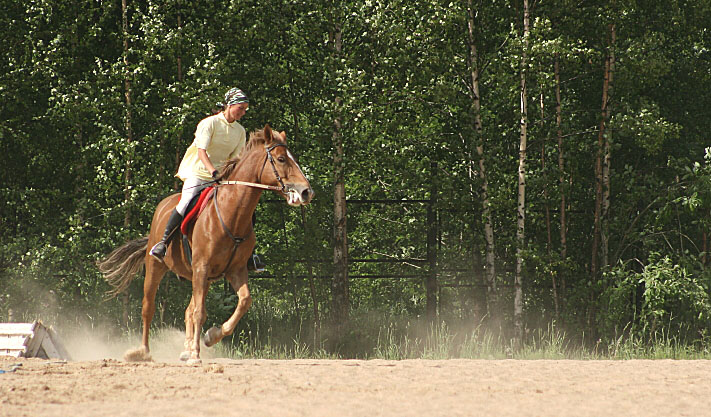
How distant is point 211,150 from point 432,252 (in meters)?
5.66

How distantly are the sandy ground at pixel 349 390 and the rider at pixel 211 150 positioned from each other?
1678mm

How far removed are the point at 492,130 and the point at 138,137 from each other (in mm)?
5922

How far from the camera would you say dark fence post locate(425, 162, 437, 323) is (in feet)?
48.6

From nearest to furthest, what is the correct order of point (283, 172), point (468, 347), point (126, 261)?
point (283, 172), point (126, 261), point (468, 347)

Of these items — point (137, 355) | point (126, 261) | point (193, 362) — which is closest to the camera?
point (193, 362)

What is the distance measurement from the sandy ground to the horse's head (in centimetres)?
180

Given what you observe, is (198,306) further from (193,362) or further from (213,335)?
(193,362)

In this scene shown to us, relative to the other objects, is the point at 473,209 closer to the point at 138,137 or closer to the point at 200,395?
the point at 138,137

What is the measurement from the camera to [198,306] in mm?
9711

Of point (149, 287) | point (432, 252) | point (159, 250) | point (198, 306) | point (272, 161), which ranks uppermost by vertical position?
point (272, 161)

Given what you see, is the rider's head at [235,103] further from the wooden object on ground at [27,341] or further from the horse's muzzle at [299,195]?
the wooden object on ground at [27,341]

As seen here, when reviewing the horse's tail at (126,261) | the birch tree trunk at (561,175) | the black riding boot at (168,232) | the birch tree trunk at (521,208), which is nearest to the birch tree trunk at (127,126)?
the horse's tail at (126,261)

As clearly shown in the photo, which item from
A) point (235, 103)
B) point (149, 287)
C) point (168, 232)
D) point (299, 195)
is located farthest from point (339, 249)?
point (299, 195)

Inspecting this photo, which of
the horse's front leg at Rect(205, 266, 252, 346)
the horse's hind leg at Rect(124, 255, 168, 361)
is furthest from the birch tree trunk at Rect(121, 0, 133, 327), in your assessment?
Answer: the horse's front leg at Rect(205, 266, 252, 346)
